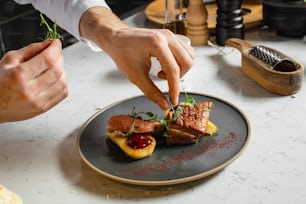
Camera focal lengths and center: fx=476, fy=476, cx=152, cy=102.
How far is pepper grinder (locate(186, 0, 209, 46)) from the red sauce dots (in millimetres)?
696

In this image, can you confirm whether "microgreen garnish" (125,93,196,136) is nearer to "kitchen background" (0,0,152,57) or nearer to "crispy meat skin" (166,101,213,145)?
"crispy meat skin" (166,101,213,145)

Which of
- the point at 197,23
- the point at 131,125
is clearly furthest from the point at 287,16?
the point at 131,125

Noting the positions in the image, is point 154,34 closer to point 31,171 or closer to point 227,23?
point 31,171

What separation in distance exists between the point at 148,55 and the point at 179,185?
28 cm

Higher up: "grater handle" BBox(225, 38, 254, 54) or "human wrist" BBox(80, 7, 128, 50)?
"human wrist" BBox(80, 7, 128, 50)

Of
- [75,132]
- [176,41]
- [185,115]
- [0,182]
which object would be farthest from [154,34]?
[0,182]

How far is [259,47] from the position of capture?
1.30m

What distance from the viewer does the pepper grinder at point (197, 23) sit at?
154cm

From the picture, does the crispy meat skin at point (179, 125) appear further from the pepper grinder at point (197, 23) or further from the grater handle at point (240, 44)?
the pepper grinder at point (197, 23)

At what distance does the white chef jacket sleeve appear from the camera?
1.26 metres

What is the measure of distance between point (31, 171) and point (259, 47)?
2.30 feet

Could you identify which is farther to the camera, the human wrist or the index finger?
the human wrist

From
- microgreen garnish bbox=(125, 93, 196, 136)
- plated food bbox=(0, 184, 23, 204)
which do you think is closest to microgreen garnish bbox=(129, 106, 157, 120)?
microgreen garnish bbox=(125, 93, 196, 136)

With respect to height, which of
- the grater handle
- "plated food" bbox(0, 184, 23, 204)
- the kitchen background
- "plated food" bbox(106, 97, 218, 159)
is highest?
"plated food" bbox(0, 184, 23, 204)
